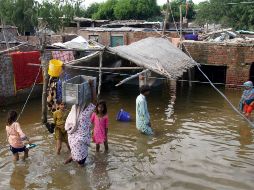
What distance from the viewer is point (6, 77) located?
1144 cm

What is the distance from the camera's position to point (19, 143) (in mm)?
6727

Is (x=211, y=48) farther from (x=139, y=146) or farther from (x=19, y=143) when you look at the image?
(x=19, y=143)

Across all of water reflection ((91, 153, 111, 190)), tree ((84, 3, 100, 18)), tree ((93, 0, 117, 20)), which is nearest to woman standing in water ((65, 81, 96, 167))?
water reflection ((91, 153, 111, 190))

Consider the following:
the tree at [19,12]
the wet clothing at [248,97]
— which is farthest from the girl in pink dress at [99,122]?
the tree at [19,12]

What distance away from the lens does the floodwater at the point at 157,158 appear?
629 cm

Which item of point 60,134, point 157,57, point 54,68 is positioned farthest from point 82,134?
point 157,57

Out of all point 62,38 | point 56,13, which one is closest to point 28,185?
point 62,38

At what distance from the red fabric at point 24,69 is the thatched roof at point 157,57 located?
10.5 ft

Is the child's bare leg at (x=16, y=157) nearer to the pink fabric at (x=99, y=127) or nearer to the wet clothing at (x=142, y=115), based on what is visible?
the pink fabric at (x=99, y=127)

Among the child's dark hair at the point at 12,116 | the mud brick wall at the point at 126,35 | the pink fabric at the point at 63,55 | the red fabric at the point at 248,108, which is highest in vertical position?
the mud brick wall at the point at 126,35

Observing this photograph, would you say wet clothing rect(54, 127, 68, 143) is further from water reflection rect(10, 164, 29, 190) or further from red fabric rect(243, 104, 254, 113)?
red fabric rect(243, 104, 254, 113)

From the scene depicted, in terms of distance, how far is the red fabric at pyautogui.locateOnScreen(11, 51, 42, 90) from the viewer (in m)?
11.8

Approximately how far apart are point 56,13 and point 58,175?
1066 inches

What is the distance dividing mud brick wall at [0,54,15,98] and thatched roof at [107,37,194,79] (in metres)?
3.56
